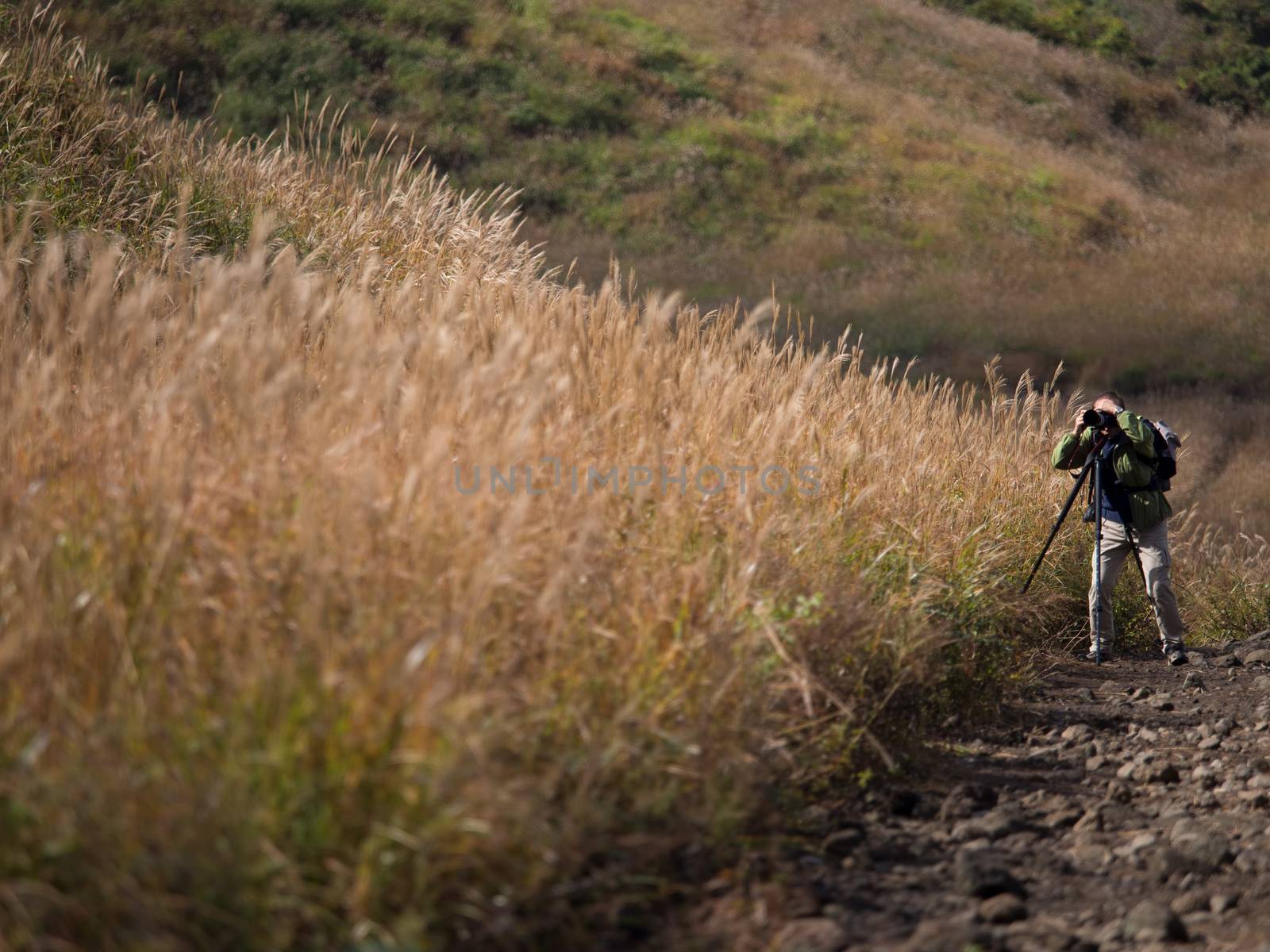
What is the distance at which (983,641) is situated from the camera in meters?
4.36

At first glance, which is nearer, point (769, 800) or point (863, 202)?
point (769, 800)

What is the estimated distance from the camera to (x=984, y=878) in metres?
2.69

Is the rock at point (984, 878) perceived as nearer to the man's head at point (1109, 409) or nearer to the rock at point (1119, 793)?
the rock at point (1119, 793)

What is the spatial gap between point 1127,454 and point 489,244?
371 centimetres

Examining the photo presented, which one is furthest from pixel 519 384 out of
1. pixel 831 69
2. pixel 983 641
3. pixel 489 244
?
pixel 831 69

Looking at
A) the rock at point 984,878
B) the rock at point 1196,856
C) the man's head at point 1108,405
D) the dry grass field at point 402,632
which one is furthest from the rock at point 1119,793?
the man's head at point 1108,405

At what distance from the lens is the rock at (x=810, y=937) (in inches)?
90.7

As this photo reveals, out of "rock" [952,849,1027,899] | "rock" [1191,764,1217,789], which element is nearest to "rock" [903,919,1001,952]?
"rock" [952,849,1027,899]

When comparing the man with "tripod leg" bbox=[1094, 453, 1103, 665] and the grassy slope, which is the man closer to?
"tripod leg" bbox=[1094, 453, 1103, 665]

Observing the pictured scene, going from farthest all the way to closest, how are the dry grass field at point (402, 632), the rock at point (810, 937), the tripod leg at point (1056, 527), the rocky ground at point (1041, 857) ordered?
1. the tripod leg at point (1056, 527)
2. the rocky ground at point (1041, 857)
3. the rock at point (810, 937)
4. the dry grass field at point (402, 632)

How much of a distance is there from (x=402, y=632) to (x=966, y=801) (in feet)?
6.01

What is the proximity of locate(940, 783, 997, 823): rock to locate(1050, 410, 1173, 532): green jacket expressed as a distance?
3.22m

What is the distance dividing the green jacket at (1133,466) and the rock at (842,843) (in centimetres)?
383

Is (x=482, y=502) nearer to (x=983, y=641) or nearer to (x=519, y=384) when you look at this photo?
(x=519, y=384)
